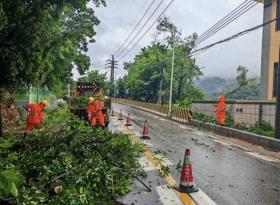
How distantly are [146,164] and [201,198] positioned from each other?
11.1ft

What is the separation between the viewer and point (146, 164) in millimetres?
10547

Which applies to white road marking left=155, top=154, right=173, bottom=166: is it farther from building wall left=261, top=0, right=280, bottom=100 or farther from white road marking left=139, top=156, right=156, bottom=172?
building wall left=261, top=0, right=280, bottom=100

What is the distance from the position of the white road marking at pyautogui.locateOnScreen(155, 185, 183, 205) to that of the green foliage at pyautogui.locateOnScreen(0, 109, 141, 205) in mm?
620

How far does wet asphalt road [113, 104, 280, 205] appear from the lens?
7570mm

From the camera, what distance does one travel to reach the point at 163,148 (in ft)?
46.2

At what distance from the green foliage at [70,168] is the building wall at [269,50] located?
1924 centimetres

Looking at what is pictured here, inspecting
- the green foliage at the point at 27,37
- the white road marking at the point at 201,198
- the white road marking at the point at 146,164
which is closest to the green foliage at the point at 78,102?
the green foliage at the point at 27,37

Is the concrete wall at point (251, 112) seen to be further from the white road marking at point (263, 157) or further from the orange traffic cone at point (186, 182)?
the orange traffic cone at point (186, 182)

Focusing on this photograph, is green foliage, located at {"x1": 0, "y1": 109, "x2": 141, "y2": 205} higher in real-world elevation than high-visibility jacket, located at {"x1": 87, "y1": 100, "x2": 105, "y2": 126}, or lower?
lower

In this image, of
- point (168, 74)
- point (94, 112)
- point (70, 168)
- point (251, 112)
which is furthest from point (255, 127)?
point (168, 74)

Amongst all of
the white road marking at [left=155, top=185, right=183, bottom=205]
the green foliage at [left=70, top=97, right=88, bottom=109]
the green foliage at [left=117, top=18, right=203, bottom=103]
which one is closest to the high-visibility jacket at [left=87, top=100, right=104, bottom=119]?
the green foliage at [left=70, top=97, right=88, bottom=109]

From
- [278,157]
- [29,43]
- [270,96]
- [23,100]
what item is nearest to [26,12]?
[29,43]

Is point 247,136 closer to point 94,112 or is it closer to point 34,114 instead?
point 94,112

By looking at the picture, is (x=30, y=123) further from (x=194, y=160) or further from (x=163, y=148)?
(x=194, y=160)
